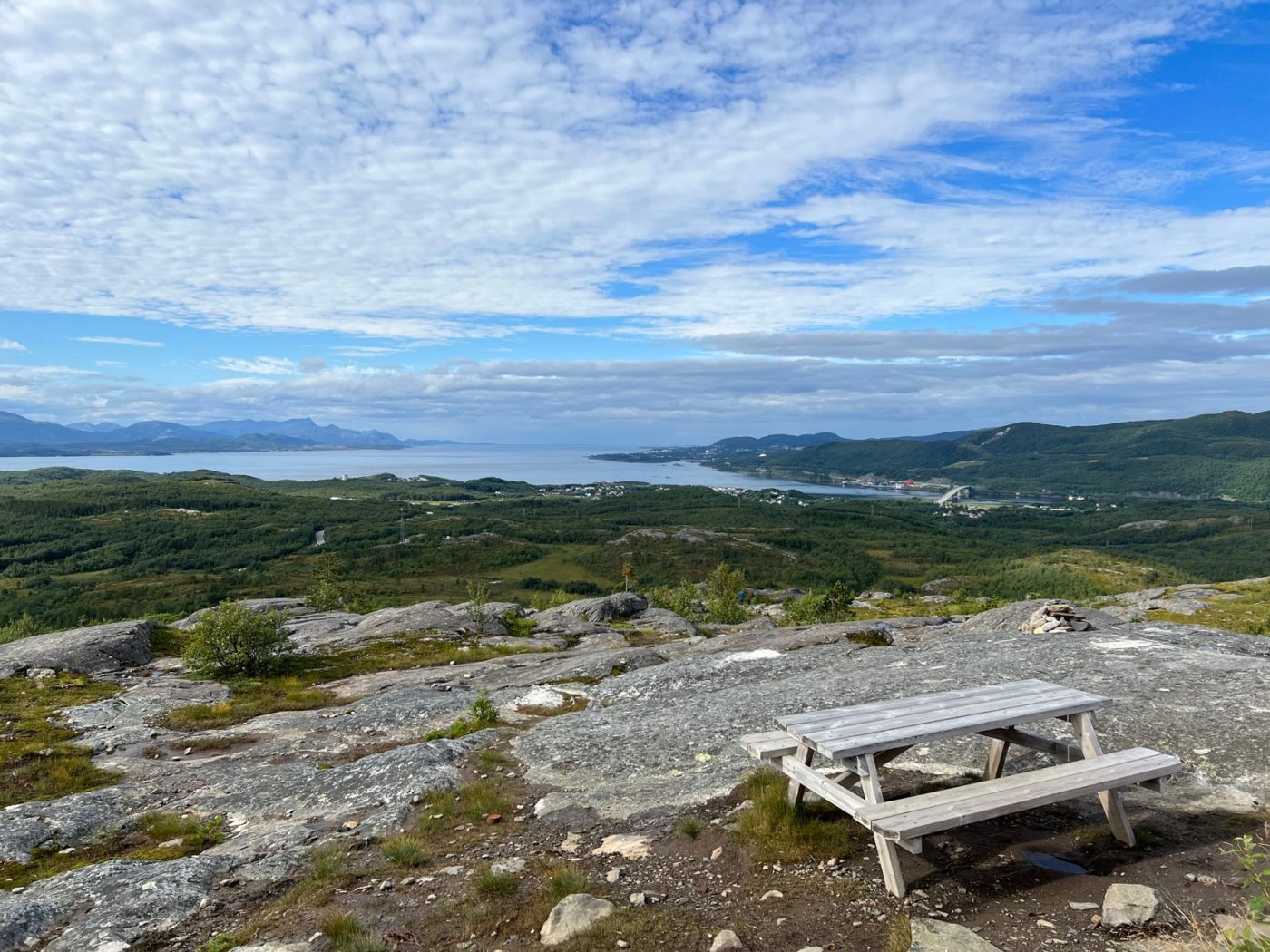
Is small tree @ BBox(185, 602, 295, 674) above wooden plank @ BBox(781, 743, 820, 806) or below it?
below

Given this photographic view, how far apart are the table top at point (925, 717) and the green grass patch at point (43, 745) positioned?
698 inches

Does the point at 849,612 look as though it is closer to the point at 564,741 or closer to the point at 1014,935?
the point at 564,741

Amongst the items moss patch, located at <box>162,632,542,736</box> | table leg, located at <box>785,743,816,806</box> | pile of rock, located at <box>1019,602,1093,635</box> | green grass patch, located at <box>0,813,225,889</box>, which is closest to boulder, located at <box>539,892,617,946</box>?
table leg, located at <box>785,743,816,806</box>

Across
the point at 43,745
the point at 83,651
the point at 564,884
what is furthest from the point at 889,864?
the point at 83,651

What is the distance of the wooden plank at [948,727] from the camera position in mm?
8234

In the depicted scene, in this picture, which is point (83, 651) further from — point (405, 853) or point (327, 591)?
point (327, 591)

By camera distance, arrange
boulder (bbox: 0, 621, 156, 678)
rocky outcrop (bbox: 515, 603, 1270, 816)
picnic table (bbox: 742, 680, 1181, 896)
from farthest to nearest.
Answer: boulder (bbox: 0, 621, 156, 678), rocky outcrop (bbox: 515, 603, 1270, 816), picnic table (bbox: 742, 680, 1181, 896)

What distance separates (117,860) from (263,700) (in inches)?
641

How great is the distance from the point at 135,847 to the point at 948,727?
1449cm

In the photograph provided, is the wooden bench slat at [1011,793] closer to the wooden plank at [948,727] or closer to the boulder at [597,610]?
the wooden plank at [948,727]

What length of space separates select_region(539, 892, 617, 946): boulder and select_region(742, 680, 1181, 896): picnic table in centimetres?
306

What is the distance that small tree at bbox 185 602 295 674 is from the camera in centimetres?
3181

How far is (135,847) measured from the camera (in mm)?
12688

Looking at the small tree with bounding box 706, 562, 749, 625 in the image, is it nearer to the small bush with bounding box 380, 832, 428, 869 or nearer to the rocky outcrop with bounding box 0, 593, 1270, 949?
the rocky outcrop with bounding box 0, 593, 1270, 949
